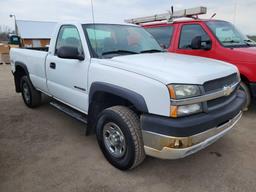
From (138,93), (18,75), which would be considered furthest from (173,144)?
(18,75)

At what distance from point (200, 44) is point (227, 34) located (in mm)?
805

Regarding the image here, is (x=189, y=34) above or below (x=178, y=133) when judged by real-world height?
above

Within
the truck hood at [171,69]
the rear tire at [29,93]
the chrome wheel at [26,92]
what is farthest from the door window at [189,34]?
the chrome wheel at [26,92]

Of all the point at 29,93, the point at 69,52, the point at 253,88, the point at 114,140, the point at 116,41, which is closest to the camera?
the point at 114,140

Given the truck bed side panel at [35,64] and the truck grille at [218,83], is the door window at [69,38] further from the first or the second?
the truck grille at [218,83]

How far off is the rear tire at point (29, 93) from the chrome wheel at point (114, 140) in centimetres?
277

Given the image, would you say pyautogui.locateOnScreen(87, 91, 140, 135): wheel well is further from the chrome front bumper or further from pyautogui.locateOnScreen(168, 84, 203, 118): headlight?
pyautogui.locateOnScreen(168, 84, 203, 118): headlight

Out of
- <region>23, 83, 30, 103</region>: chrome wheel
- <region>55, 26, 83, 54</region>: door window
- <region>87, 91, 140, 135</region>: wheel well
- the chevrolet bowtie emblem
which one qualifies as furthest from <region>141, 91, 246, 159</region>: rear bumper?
<region>23, 83, 30, 103</region>: chrome wheel

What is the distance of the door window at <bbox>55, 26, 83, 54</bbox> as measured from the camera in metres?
3.38

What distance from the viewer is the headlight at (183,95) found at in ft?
7.36

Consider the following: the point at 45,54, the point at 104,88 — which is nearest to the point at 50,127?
the point at 45,54

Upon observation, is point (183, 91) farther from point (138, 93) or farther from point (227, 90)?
point (227, 90)

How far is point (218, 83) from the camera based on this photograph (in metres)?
2.62

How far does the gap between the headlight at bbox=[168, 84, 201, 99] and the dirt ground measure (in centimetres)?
105
